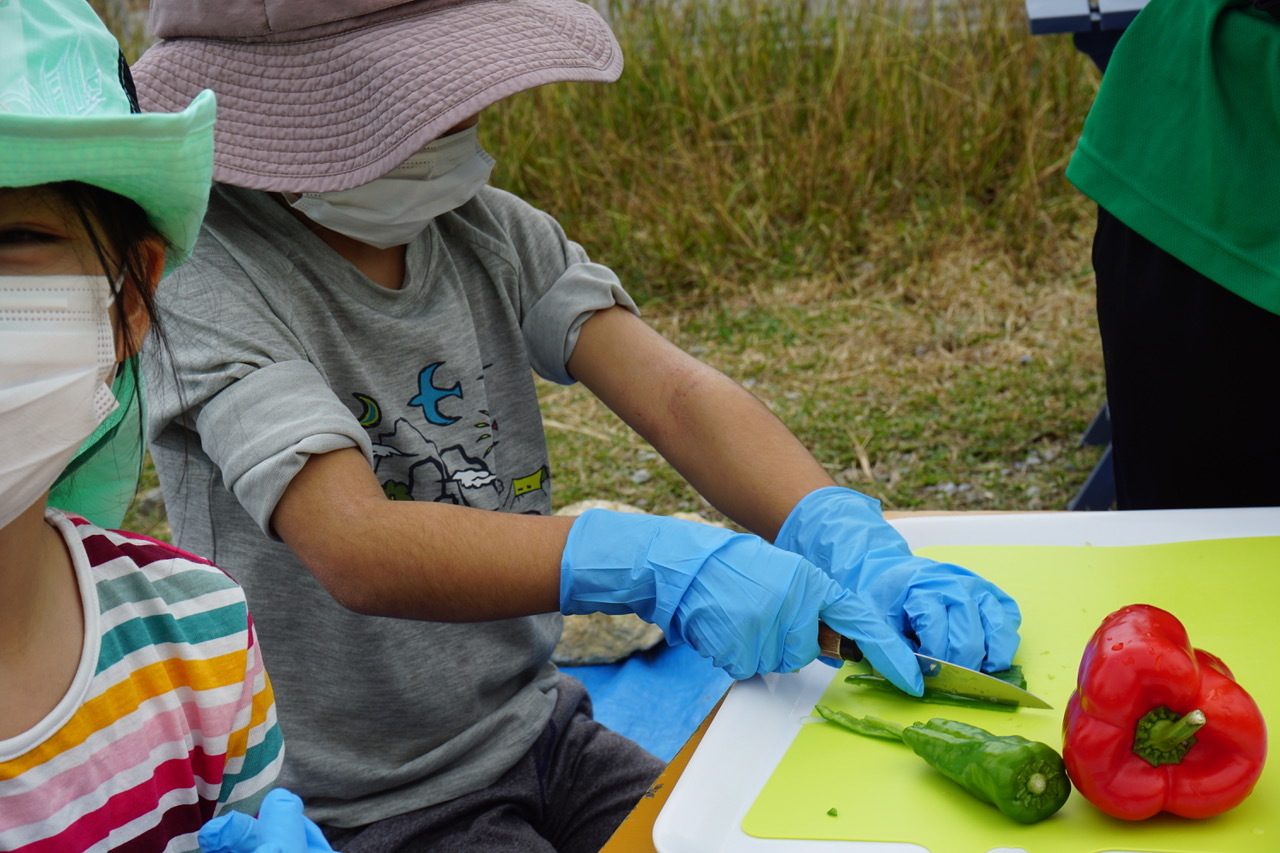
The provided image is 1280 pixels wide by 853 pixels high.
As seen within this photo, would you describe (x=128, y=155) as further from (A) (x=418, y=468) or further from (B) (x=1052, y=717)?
(B) (x=1052, y=717)

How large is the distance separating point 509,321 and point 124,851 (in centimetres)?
90

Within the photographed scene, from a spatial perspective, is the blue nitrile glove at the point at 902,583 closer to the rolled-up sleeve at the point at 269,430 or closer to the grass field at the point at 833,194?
the rolled-up sleeve at the point at 269,430

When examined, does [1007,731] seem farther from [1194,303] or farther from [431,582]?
[1194,303]

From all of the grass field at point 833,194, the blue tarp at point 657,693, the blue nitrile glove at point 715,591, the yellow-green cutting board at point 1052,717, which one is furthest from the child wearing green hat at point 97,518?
the grass field at point 833,194

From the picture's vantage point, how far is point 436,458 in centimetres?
158

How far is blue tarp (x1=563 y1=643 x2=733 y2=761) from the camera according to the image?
2.30 m

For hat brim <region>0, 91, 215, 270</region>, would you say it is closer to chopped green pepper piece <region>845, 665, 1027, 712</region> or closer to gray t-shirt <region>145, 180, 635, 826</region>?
gray t-shirt <region>145, 180, 635, 826</region>

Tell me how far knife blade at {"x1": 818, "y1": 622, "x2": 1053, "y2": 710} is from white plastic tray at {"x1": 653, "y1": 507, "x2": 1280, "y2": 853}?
1.1 inches

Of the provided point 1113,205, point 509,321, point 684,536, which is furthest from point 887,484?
point 684,536

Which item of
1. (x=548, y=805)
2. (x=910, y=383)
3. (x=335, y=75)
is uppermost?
(x=335, y=75)

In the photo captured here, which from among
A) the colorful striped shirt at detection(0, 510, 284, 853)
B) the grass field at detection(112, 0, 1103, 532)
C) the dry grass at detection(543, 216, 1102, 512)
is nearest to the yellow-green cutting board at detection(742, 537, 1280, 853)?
the colorful striped shirt at detection(0, 510, 284, 853)

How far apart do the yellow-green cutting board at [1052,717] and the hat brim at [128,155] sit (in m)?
0.70

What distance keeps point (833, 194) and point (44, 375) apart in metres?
4.40

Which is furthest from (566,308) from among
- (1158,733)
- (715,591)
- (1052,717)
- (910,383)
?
(910,383)
